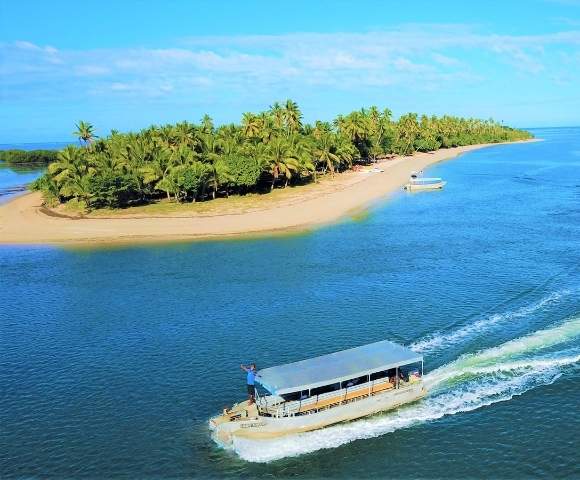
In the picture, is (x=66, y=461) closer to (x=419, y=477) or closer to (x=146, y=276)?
(x=419, y=477)

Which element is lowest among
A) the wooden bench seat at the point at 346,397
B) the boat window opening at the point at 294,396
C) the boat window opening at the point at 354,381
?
the wooden bench seat at the point at 346,397

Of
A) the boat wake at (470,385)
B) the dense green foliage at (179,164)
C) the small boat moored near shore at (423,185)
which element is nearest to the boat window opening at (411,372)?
the boat wake at (470,385)

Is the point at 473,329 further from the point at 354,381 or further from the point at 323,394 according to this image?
the point at 323,394

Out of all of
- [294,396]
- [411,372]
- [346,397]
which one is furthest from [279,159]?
[294,396]

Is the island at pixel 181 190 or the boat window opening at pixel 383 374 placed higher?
the island at pixel 181 190

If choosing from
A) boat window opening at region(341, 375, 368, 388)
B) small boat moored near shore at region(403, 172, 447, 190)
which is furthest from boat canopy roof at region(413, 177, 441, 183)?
boat window opening at region(341, 375, 368, 388)

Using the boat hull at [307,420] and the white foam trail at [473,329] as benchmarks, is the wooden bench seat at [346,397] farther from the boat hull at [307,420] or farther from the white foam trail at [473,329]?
the white foam trail at [473,329]

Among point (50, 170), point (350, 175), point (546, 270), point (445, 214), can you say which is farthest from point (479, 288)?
point (350, 175)
